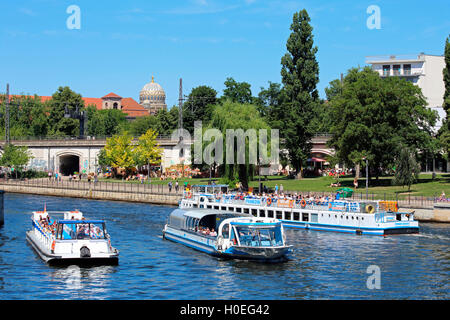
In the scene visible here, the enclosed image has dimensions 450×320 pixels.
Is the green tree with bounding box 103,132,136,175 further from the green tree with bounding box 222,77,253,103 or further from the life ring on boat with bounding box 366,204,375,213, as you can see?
the life ring on boat with bounding box 366,204,375,213

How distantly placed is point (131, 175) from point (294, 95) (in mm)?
39671

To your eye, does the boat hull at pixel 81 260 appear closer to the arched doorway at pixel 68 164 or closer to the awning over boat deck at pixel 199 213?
the awning over boat deck at pixel 199 213

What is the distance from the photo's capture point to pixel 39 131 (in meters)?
166

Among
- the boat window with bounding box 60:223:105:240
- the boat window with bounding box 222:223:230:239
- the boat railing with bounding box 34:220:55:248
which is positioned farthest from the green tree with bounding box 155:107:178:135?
the boat window with bounding box 60:223:105:240

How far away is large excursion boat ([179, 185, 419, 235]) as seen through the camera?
189ft

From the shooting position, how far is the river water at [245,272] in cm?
3541

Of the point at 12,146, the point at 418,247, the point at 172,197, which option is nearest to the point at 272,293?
the point at 418,247

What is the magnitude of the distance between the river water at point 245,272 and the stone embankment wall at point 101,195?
28.5 meters

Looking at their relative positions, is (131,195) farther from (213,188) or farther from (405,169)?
(405,169)

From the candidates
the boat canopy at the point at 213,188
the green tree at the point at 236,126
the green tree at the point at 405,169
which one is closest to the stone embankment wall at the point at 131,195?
the green tree at the point at 236,126

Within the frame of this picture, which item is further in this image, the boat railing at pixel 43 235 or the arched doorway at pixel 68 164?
the arched doorway at pixel 68 164

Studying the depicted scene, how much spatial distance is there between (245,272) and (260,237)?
13.4 feet

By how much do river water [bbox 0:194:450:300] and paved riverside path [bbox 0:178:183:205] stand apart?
98.0 ft
